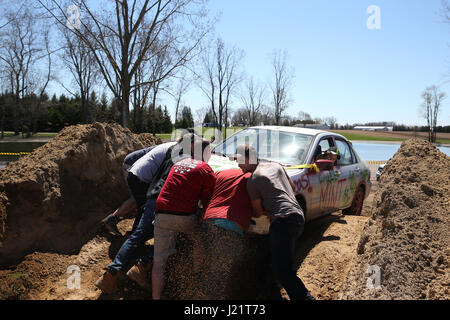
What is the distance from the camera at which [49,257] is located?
469 centimetres

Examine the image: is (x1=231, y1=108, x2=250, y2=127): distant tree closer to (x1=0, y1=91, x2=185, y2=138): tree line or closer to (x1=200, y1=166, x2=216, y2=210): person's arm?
(x1=0, y1=91, x2=185, y2=138): tree line

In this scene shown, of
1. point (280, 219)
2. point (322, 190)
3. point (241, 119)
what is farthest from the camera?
point (241, 119)

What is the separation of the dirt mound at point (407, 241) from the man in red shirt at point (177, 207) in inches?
71.6

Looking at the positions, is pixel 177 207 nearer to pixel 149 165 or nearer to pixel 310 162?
pixel 149 165

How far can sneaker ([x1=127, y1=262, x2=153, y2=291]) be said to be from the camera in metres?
4.06

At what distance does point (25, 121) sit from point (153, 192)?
46.7 meters

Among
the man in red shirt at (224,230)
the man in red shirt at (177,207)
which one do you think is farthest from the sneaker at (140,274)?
the man in red shirt at (224,230)

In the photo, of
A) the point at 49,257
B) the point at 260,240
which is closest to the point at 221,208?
the point at 260,240

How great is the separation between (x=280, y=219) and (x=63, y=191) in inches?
139

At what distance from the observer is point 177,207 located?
12.4 feet

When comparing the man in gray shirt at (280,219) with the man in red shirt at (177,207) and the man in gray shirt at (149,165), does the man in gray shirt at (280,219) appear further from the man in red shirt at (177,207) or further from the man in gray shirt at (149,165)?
the man in gray shirt at (149,165)

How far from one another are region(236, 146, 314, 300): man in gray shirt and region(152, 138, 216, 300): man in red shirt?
53 cm

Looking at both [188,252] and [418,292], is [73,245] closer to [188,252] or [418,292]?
[188,252]

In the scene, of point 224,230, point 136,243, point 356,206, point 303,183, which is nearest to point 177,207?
point 224,230
